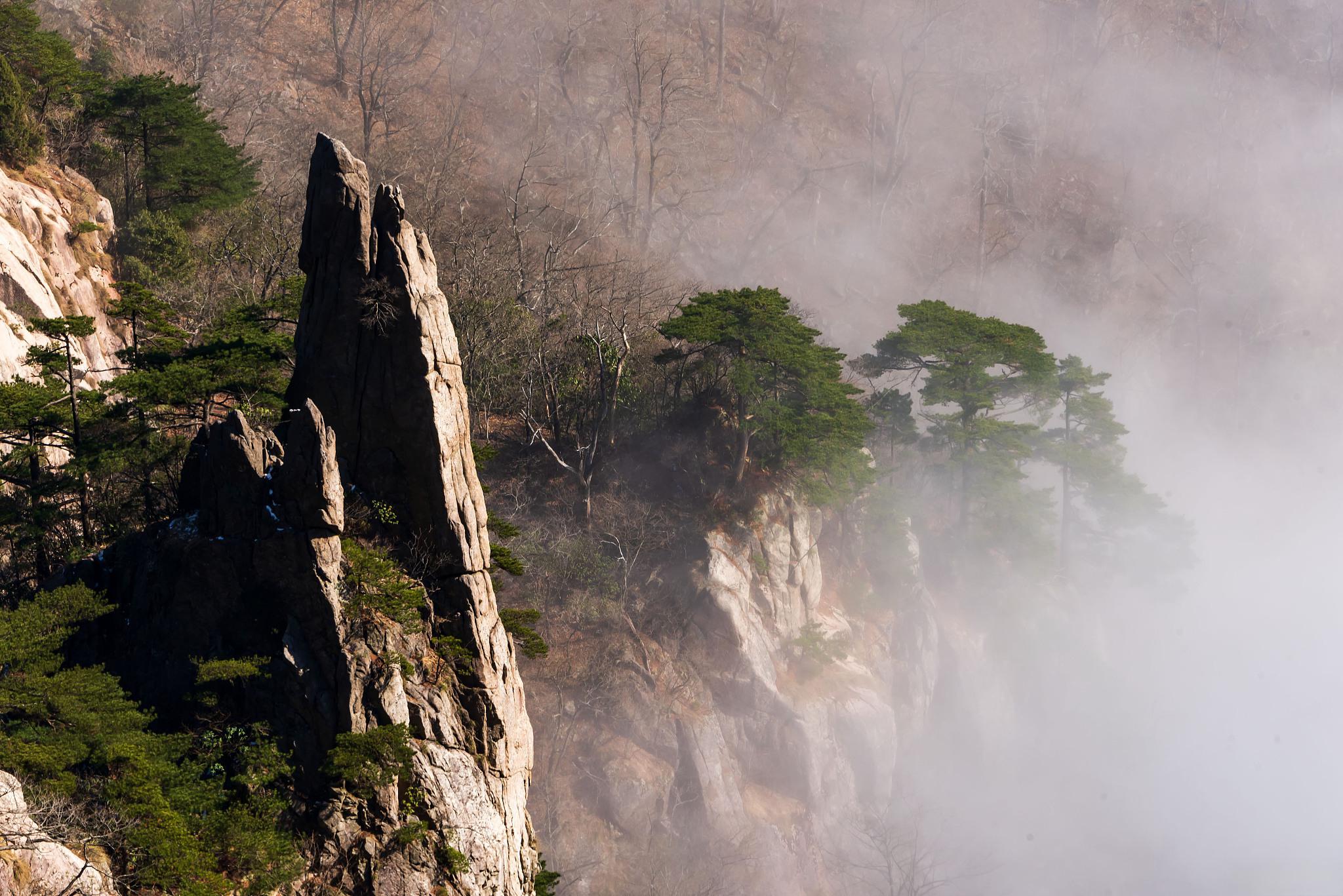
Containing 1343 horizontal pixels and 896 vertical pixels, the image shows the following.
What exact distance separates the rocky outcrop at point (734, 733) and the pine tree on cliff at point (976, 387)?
30.4 ft

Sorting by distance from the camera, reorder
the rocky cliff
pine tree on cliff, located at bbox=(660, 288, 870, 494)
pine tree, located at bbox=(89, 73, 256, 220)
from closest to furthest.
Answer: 1. the rocky cliff
2. pine tree, located at bbox=(89, 73, 256, 220)
3. pine tree on cliff, located at bbox=(660, 288, 870, 494)

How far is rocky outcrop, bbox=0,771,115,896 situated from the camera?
39.4ft

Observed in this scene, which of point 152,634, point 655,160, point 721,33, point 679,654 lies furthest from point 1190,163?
point 152,634

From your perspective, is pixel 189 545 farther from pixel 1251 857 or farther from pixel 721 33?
pixel 721 33

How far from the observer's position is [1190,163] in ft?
312

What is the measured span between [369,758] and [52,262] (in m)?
21.4

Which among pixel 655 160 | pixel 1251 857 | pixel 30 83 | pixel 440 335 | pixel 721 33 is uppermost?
pixel 721 33

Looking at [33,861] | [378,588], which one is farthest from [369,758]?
[33,861]

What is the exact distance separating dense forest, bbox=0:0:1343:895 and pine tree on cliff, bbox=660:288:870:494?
0.20m

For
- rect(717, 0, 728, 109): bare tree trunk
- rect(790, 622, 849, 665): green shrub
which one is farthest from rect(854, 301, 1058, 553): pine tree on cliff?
rect(717, 0, 728, 109): bare tree trunk

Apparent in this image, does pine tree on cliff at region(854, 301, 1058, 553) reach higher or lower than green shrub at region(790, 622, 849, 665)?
higher

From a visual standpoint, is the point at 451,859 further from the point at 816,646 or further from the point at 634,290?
the point at 634,290

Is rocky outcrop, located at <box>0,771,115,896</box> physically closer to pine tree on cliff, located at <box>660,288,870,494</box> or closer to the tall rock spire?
the tall rock spire

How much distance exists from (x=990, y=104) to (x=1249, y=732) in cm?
5761
